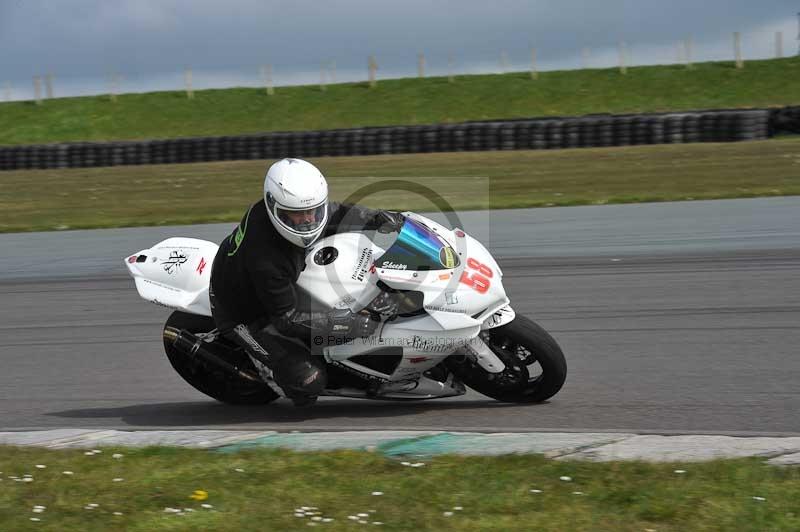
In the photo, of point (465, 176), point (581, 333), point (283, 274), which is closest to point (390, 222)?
point (283, 274)

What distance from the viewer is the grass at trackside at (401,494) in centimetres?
395

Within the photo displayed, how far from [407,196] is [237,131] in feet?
111

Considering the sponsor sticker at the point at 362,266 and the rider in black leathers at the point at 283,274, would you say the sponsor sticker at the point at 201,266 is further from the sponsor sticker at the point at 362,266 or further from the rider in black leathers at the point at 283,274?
the sponsor sticker at the point at 362,266

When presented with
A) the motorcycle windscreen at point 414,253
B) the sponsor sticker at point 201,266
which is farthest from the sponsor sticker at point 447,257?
the sponsor sticker at point 201,266

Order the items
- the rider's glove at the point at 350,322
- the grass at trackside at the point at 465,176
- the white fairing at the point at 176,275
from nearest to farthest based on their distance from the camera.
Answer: the rider's glove at the point at 350,322, the white fairing at the point at 176,275, the grass at trackside at the point at 465,176

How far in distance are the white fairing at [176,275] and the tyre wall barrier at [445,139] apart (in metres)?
16.8

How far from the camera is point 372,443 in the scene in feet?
16.8

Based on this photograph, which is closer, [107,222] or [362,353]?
[362,353]

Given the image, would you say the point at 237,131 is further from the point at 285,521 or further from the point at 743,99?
the point at 285,521

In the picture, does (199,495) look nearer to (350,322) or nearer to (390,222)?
(350,322)

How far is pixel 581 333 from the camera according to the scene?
305 inches

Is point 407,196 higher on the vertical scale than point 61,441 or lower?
higher

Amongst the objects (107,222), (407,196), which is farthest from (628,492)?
(107,222)

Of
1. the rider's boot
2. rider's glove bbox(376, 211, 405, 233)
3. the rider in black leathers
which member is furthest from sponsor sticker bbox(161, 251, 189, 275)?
rider's glove bbox(376, 211, 405, 233)
